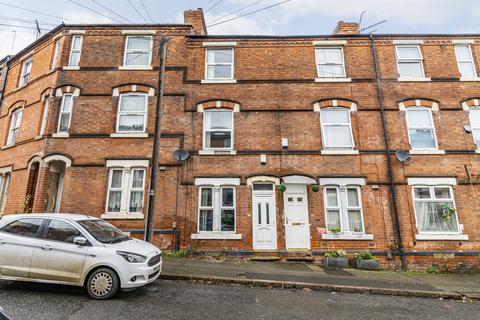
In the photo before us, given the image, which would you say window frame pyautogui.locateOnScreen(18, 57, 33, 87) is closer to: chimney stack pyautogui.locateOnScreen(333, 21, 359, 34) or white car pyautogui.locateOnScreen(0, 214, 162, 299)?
white car pyautogui.locateOnScreen(0, 214, 162, 299)

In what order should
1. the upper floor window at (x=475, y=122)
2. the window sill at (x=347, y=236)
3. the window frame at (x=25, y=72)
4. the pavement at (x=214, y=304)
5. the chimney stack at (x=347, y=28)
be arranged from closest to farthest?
the pavement at (x=214, y=304), the window sill at (x=347, y=236), the upper floor window at (x=475, y=122), the chimney stack at (x=347, y=28), the window frame at (x=25, y=72)

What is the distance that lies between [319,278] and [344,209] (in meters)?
3.57

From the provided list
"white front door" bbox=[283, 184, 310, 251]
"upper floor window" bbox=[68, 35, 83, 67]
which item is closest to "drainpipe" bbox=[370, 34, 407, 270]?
"white front door" bbox=[283, 184, 310, 251]

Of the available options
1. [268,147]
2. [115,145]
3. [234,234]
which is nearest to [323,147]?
[268,147]

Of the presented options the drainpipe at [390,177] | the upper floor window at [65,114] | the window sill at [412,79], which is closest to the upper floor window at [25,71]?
the upper floor window at [65,114]

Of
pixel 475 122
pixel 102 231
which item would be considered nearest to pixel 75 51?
pixel 102 231

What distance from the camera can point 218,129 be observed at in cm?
1115

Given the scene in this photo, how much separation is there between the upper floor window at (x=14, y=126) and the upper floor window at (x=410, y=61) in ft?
60.5

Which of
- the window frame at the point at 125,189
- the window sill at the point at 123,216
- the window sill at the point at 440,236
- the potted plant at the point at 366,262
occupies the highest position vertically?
the window frame at the point at 125,189

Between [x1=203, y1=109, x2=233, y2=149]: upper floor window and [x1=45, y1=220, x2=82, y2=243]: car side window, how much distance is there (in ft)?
19.7

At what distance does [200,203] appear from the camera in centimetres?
1045

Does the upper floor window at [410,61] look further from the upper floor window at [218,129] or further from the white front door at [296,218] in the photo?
the upper floor window at [218,129]

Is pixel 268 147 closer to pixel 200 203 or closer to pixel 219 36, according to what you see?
pixel 200 203

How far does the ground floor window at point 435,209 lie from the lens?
9.96 metres
